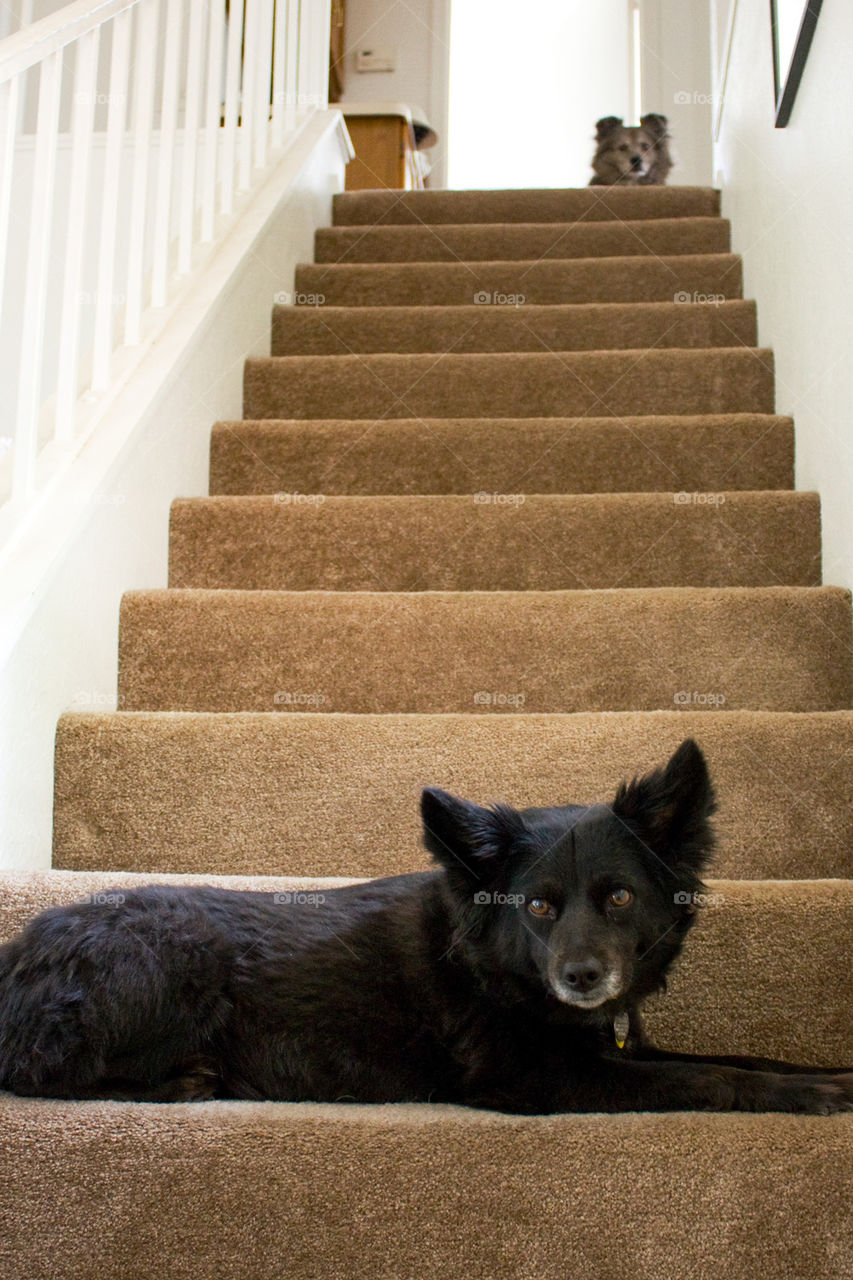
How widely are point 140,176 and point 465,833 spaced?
1782mm

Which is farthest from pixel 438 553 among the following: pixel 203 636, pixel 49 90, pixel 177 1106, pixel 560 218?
pixel 560 218

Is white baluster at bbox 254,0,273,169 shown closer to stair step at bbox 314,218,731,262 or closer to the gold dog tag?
stair step at bbox 314,218,731,262

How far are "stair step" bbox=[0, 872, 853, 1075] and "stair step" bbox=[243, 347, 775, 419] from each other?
1.85 metres

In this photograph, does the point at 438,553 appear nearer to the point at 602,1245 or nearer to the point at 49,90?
the point at 49,90

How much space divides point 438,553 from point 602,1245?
161 centimetres

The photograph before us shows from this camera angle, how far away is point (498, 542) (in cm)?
241

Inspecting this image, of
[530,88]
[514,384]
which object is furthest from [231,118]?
[530,88]

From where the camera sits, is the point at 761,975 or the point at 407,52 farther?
the point at 407,52

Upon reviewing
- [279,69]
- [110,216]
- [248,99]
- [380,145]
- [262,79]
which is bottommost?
[110,216]

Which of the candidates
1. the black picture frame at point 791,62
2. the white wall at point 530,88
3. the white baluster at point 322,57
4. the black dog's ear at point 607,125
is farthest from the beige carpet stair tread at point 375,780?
the white wall at point 530,88

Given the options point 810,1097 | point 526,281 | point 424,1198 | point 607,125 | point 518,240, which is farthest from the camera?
point 607,125

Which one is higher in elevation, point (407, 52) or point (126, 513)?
point (407, 52)

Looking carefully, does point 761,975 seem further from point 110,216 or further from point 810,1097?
point 110,216

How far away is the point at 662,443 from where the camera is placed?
2.71 m
